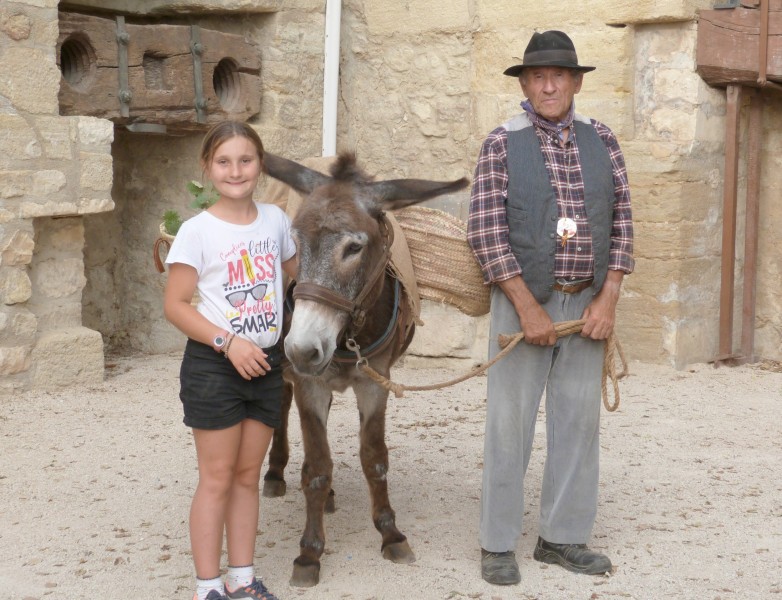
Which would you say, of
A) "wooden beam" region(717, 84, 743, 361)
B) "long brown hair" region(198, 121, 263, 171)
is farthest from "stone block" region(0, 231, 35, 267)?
"wooden beam" region(717, 84, 743, 361)

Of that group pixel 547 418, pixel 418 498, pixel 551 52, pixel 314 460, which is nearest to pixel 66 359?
pixel 418 498

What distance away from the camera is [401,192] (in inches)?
139

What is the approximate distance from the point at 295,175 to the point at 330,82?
424 centimetres

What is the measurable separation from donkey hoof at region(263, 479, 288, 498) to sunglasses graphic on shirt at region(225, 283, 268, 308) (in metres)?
1.75

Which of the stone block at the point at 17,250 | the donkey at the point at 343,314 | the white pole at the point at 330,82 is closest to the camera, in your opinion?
the donkey at the point at 343,314

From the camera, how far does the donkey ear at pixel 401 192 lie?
350cm

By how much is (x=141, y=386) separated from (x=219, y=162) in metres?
3.73

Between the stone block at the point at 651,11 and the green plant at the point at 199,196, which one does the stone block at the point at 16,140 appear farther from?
the stone block at the point at 651,11

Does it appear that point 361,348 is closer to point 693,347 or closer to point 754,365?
point 693,347

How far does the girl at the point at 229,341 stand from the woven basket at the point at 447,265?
0.66 meters

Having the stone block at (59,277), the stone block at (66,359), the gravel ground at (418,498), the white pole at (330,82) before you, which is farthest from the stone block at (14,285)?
the white pole at (330,82)

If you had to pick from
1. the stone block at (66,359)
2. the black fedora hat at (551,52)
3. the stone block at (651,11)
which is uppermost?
the stone block at (651,11)

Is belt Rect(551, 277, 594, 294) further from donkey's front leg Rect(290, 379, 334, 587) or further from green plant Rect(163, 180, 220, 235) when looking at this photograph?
green plant Rect(163, 180, 220, 235)

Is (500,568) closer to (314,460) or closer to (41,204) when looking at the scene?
(314,460)
